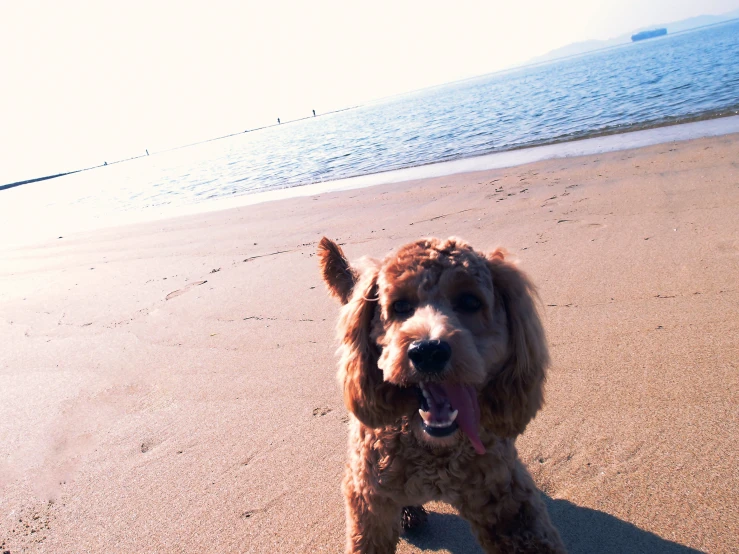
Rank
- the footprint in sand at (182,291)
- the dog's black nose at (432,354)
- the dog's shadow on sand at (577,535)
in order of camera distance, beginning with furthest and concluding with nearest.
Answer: the footprint in sand at (182,291)
the dog's shadow on sand at (577,535)
the dog's black nose at (432,354)

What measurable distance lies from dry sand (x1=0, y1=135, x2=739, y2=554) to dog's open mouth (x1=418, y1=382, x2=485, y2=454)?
30.3 inches

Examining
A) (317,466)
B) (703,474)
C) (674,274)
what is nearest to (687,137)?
(674,274)

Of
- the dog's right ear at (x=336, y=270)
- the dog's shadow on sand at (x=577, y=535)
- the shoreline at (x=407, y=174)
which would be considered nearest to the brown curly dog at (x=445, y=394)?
the dog's shadow on sand at (x=577, y=535)

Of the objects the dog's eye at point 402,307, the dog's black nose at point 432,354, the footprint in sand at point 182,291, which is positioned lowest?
the footprint in sand at point 182,291

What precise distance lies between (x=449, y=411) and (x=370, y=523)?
657 millimetres

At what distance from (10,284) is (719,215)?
10556 mm

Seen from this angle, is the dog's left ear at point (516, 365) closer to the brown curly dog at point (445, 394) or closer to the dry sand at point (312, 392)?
the brown curly dog at point (445, 394)

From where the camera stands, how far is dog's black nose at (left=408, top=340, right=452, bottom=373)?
6.66 ft

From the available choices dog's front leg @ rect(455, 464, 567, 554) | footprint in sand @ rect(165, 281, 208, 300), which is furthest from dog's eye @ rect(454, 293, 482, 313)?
footprint in sand @ rect(165, 281, 208, 300)

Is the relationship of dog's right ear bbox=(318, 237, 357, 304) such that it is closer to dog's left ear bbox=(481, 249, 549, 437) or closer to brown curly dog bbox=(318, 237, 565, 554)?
brown curly dog bbox=(318, 237, 565, 554)

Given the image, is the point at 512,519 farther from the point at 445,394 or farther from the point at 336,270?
the point at 336,270

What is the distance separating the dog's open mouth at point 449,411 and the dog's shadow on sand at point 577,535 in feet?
2.17

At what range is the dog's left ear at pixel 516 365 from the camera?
91.0 inches

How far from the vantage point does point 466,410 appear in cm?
217
